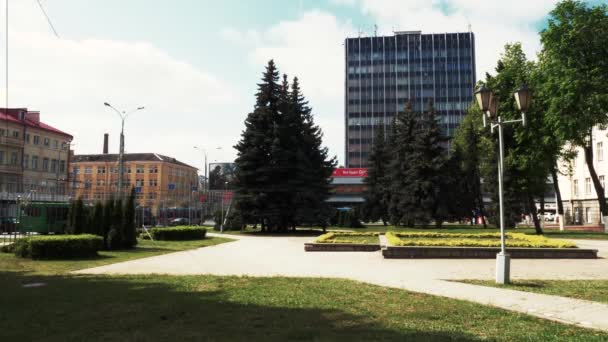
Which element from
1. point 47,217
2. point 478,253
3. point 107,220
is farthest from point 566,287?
point 47,217

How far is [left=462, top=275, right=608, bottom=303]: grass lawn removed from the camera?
9.00 meters

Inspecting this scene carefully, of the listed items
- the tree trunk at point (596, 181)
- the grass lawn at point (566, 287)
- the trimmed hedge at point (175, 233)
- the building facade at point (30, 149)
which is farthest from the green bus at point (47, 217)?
the tree trunk at point (596, 181)

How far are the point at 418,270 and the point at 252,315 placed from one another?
7.53m

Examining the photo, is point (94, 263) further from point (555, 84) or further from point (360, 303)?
point (555, 84)

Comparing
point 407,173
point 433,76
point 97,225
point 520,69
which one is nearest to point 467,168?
point 407,173

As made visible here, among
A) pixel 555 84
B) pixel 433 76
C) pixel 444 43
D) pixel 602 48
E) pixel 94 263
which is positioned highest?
pixel 444 43

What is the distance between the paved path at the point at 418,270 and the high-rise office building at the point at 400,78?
106m

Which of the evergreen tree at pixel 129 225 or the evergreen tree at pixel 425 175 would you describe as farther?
the evergreen tree at pixel 425 175

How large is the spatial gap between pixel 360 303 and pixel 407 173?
130 ft

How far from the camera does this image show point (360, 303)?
26.6ft

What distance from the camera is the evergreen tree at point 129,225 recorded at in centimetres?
2144

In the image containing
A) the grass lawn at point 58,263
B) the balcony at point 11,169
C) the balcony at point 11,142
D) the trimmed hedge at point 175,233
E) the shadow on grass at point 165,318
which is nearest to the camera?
the shadow on grass at point 165,318

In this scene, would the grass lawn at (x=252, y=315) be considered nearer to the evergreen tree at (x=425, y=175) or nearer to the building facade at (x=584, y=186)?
the evergreen tree at (x=425, y=175)

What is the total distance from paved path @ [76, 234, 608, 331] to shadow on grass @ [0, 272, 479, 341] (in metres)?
2.86
